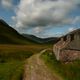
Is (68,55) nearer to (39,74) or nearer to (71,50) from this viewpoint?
(71,50)

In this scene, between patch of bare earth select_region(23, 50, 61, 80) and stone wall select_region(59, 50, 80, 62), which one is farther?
stone wall select_region(59, 50, 80, 62)

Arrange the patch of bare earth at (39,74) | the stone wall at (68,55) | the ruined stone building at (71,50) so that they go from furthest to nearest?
the ruined stone building at (71,50) < the stone wall at (68,55) < the patch of bare earth at (39,74)

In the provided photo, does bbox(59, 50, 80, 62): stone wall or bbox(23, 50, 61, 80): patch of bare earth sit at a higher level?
bbox(59, 50, 80, 62): stone wall

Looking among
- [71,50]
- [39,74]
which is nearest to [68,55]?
[71,50]

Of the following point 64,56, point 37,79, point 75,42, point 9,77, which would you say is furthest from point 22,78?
point 75,42

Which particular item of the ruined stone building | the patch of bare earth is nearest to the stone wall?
the ruined stone building

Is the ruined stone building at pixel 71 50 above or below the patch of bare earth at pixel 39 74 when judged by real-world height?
above

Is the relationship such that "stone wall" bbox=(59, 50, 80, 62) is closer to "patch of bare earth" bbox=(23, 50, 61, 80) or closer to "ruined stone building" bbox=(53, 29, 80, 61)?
"ruined stone building" bbox=(53, 29, 80, 61)

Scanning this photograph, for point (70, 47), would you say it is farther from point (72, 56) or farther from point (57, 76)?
A: point (57, 76)

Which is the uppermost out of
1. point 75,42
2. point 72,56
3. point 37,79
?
point 75,42

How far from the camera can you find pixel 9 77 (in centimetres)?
3491

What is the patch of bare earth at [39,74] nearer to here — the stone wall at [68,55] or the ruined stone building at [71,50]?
the stone wall at [68,55]

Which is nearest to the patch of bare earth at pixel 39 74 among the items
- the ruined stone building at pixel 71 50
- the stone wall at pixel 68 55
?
the stone wall at pixel 68 55

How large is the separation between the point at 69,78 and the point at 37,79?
5154 millimetres
